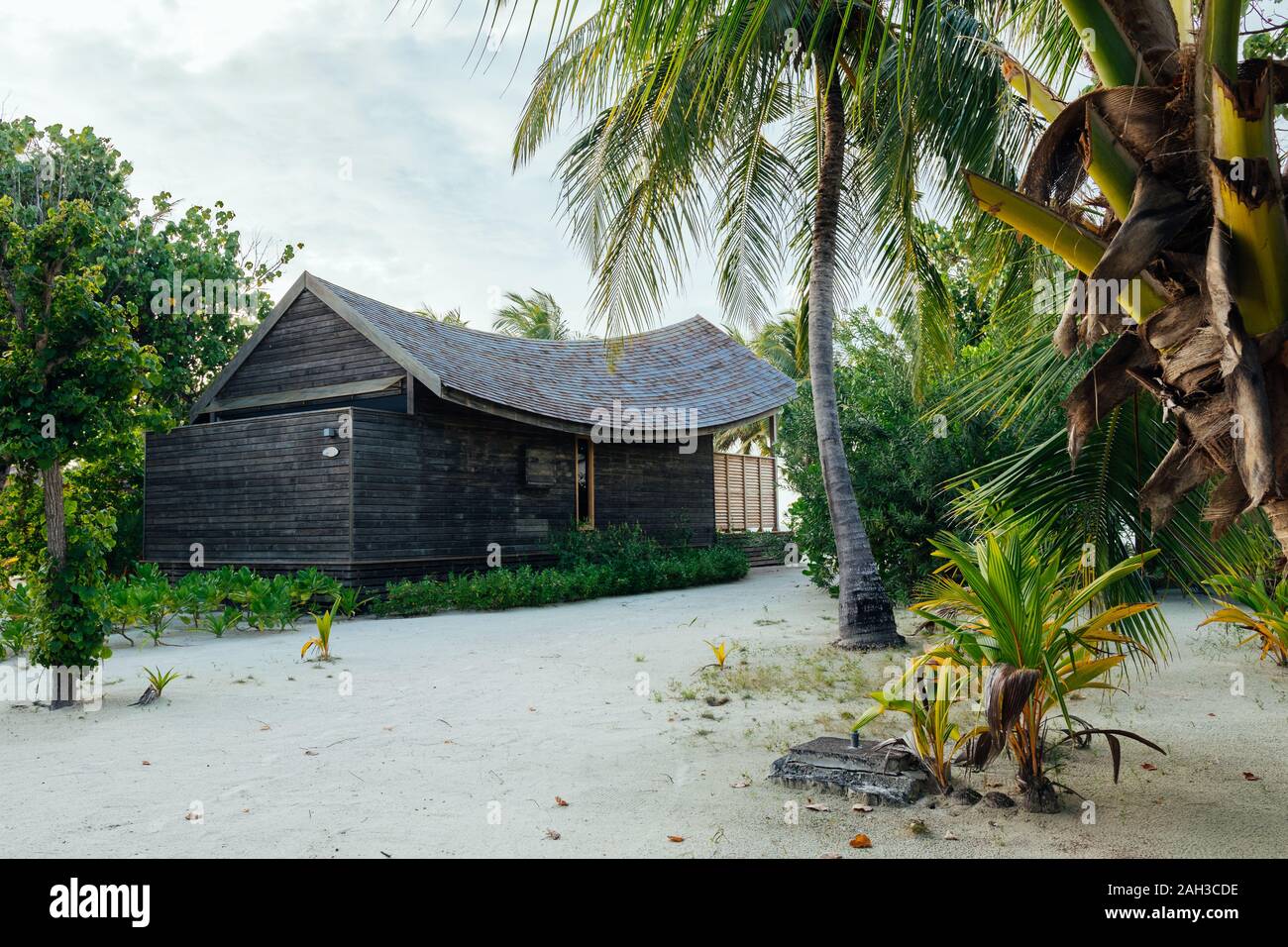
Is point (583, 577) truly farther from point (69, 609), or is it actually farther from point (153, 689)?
point (69, 609)

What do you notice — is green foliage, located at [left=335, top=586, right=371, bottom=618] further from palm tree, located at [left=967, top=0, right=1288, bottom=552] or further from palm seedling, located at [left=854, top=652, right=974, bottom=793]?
palm tree, located at [left=967, top=0, right=1288, bottom=552]

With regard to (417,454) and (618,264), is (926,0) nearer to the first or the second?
(618,264)

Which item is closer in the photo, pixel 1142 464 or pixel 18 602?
pixel 1142 464

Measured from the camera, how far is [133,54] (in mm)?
12398

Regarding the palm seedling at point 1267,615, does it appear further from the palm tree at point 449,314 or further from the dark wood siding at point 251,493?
the palm tree at point 449,314

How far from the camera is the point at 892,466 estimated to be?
1245cm

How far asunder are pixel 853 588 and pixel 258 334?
13096 millimetres

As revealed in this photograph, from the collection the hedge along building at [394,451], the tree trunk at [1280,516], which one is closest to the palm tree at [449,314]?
the hedge along building at [394,451]

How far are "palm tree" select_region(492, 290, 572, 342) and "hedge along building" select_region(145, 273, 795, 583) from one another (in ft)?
68.7

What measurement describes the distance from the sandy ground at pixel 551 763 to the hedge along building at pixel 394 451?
4.90 metres

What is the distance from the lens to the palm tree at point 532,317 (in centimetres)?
4122

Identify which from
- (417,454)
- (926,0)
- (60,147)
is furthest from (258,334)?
(926,0)
